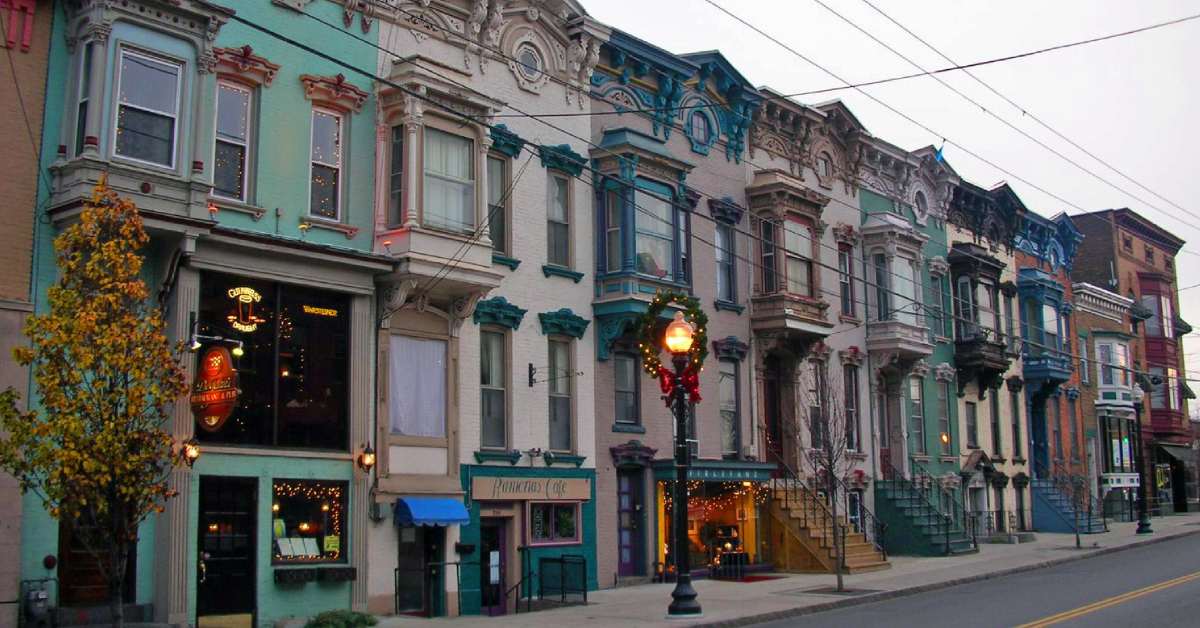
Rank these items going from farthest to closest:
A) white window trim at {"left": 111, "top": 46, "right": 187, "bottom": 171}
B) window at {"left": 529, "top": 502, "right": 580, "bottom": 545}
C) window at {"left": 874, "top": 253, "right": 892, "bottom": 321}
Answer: window at {"left": 874, "top": 253, "right": 892, "bottom": 321} → window at {"left": 529, "top": 502, "right": 580, "bottom": 545} → white window trim at {"left": 111, "top": 46, "right": 187, "bottom": 171}

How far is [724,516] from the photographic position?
3048 cm

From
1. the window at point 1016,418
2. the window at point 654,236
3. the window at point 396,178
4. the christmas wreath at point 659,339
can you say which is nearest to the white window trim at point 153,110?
the window at point 396,178

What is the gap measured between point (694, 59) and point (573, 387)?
9.40 metres

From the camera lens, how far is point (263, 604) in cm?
1933

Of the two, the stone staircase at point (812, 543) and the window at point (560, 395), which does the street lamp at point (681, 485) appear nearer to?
the window at point (560, 395)

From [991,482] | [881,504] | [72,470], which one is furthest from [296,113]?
[991,482]

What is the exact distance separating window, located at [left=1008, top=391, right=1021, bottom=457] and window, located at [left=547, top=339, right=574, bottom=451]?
25.3 m

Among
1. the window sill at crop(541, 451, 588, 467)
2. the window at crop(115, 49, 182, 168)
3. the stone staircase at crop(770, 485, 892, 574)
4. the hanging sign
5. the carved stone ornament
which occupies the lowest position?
the stone staircase at crop(770, 485, 892, 574)

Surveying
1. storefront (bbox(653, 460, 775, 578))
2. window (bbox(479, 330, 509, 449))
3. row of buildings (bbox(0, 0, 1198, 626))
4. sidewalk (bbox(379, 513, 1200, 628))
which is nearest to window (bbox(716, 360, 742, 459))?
row of buildings (bbox(0, 0, 1198, 626))

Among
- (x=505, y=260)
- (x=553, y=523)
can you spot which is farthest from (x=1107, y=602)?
(x=505, y=260)

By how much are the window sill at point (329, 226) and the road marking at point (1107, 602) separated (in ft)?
41.9

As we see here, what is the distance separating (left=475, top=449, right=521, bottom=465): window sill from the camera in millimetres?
23438

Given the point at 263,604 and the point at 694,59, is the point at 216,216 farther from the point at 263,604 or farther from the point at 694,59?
the point at 694,59

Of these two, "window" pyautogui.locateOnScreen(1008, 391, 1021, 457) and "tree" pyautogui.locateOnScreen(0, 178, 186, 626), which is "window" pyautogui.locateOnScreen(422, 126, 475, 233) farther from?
"window" pyautogui.locateOnScreen(1008, 391, 1021, 457)
